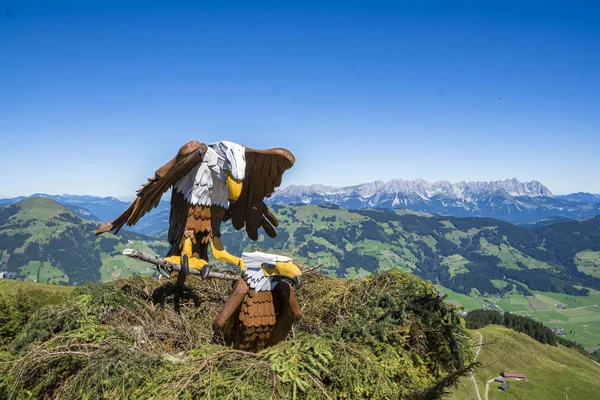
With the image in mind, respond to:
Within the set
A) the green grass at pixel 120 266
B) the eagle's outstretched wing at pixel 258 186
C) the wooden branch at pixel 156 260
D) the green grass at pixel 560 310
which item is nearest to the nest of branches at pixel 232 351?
the wooden branch at pixel 156 260

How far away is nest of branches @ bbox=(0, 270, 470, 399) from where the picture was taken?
14.9 ft

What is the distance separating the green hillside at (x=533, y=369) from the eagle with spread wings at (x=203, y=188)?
19759mm

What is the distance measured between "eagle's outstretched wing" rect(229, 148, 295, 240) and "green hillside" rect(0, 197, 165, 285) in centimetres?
12754

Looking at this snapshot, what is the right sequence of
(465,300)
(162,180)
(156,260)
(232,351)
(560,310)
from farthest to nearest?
(465,300)
(560,310)
(162,180)
(156,260)
(232,351)

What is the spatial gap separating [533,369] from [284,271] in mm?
43139

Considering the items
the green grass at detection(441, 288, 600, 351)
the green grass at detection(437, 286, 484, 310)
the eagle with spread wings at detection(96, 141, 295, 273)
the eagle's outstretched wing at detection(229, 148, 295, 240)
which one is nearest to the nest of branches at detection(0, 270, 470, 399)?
the eagle with spread wings at detection(96, 141, 295, 273)

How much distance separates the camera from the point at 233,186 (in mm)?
6852

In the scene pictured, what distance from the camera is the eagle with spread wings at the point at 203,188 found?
6602 mm

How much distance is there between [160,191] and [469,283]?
173187 mm

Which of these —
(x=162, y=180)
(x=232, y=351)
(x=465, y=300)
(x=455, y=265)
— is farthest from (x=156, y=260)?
(x=455, y=265)

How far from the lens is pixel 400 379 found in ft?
17.4

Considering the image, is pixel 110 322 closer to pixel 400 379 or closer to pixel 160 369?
pixel 160 369

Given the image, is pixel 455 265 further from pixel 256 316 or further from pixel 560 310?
pixel 256 316

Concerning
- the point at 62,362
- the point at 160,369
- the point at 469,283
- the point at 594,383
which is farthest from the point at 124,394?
the point at 469,283
